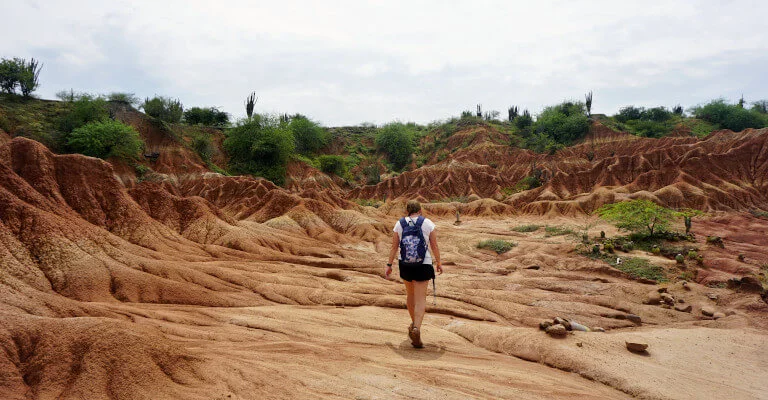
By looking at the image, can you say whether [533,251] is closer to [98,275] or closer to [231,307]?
[231,307]

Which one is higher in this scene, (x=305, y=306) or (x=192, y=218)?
(x=192, y=218)

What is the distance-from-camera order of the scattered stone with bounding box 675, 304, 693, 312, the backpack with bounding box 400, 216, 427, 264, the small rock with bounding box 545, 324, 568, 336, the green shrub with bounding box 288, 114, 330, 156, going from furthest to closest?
the green shrub with bounding box 288, 114, 330, 156 < the scattered stone with bounding box 675, 304, 693, 312 < the small rock with bounding box 545, 324, 568, 336 < the backpack with bounding box 400, 216, 427, 264

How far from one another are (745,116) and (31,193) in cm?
8213

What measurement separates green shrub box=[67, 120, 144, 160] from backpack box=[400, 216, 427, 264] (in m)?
37.4

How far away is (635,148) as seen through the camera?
5097 centimetres

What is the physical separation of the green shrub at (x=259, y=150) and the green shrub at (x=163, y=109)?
9109 millimetres

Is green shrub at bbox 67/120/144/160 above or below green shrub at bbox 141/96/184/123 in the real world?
below

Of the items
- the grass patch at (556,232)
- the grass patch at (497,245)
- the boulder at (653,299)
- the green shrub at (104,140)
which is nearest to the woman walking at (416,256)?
the boulder at (653,299)

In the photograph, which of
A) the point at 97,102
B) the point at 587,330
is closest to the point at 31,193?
the point at 587,330

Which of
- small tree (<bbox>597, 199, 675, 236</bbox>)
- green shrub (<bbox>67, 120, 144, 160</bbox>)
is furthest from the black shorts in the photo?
green shrub (<bbox>67, 120, 144, 160</bbox>)

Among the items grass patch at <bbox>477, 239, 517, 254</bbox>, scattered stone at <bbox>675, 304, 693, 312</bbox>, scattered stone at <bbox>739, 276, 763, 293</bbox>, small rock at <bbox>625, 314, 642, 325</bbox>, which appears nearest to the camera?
small rock at <bbox>625, 314, 642, 325</bbox>

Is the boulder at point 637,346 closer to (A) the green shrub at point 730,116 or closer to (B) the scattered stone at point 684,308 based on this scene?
(B) the scattered stone at point 684,308

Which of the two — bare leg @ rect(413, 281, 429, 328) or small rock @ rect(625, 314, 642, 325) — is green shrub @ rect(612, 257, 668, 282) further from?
bare leg @ rect(413, 281, 429, 328)

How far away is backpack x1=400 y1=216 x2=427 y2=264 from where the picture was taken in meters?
5.26
